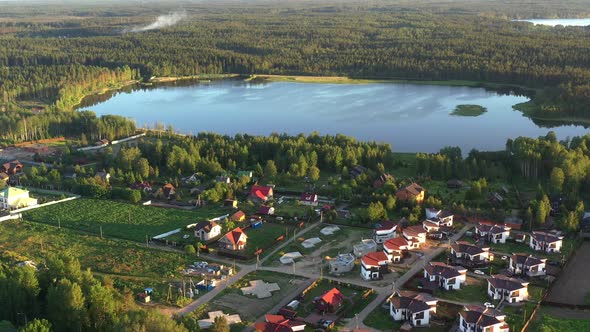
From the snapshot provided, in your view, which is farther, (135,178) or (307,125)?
(307,125)

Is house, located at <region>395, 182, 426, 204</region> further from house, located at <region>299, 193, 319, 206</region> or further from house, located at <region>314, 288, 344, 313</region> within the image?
house, located at <region>314, 288, 344, 313</region>

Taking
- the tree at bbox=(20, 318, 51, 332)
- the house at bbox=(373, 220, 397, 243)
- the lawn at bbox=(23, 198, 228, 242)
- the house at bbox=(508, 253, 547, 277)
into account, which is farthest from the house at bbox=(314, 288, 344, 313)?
the lawn at bbox=(23, 198, 228, 242)

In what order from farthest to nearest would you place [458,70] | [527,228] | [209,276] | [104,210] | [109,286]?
[458,70] < [104,210] < [527,228] < [209,276] < [109,286]

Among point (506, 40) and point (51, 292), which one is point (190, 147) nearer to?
point (51, 292)

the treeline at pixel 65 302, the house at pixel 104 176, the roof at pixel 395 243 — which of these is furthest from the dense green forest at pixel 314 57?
the treeline at pixel 65 302

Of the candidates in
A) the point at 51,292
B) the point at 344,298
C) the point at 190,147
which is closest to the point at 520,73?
the point at 190,147

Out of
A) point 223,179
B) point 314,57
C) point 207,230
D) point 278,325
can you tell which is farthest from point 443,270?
point 314,57

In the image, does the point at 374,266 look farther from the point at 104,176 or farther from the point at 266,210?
the point at 104,176
